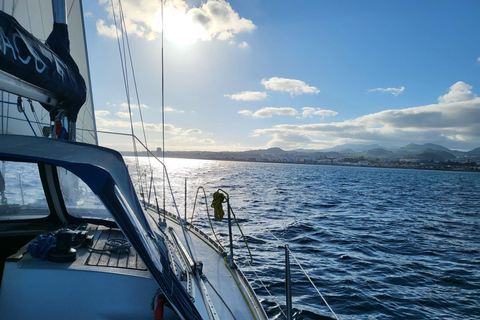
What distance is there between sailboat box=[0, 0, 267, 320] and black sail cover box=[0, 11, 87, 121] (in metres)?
0.01

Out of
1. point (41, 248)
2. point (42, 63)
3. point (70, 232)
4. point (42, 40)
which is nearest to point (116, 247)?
point (70, 232)

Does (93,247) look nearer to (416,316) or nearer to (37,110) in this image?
(37,110)

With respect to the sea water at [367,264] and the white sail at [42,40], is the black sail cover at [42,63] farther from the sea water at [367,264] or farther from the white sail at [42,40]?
the sea water at [367,264]

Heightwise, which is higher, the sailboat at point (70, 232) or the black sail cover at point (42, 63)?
the black sail cover at point (42, 63)

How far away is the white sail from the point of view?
166 inches

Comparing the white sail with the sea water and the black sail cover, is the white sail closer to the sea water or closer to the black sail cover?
the black sail cover

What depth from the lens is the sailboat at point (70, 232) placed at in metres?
2.17

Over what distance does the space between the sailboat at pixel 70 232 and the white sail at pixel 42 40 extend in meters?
0.04

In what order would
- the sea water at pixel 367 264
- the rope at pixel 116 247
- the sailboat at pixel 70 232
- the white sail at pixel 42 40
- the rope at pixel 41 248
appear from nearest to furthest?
the sailboat at pixel 70 232 < the rope at pixel 41 248 < the rope at pixel 116 247 < the white sail at pixel 42 40 < the sea water at pixel 367 264

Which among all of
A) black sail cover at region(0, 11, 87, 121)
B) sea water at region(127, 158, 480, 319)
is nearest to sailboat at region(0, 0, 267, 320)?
black sail cover at region(0, 11, 87, 121)

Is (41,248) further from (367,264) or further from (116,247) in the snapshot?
(367,264)

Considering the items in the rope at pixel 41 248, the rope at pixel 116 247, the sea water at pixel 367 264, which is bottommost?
the sea water at pixel 367 264

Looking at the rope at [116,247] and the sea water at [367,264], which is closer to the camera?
the rope at [116,247]

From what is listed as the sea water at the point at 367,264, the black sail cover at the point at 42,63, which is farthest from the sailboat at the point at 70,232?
the sea water at the point at 367,264
